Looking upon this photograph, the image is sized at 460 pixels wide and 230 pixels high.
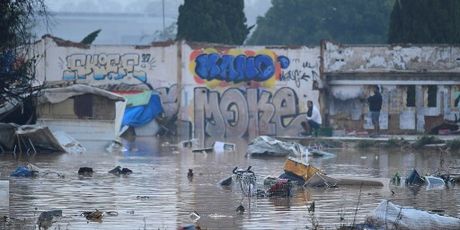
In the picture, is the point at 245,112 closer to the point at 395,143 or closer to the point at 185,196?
the point at 395,143

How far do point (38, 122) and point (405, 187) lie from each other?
55.6 ft

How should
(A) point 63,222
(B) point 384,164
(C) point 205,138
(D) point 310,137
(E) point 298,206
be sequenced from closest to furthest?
1. (A) point 63,222
2. (E) point 298,206
3. (B) point 384,164
4. (D) point 310,137
5. (C) point 205,138

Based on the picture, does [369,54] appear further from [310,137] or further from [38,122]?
[38,122]

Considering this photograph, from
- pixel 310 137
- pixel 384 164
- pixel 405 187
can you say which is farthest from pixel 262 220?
pixel 310 137

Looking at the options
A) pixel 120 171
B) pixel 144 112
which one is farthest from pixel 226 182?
pixel 144 112

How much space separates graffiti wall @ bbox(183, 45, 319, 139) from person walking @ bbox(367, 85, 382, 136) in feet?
7.88

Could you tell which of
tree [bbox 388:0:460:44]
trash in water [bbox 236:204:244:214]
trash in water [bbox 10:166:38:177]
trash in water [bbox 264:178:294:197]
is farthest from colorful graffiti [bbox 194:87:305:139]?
trash in water [bbox 236:204:244:214]

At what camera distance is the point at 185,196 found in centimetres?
2062

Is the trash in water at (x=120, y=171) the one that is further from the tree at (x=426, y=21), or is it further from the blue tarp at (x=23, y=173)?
the tree at (x=426, y=21)

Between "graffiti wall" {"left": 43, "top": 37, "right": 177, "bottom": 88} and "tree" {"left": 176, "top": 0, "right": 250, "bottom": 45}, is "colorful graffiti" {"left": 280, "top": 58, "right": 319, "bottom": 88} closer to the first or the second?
"graffiti wall" {"left": 43, "top": 37, "right": 177, "bottom": 88}

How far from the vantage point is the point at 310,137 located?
43.0 metres

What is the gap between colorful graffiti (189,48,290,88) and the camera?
52.4 m

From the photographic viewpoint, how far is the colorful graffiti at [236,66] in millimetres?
52438

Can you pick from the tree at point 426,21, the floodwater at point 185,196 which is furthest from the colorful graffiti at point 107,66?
the floodwater at point 185,196
